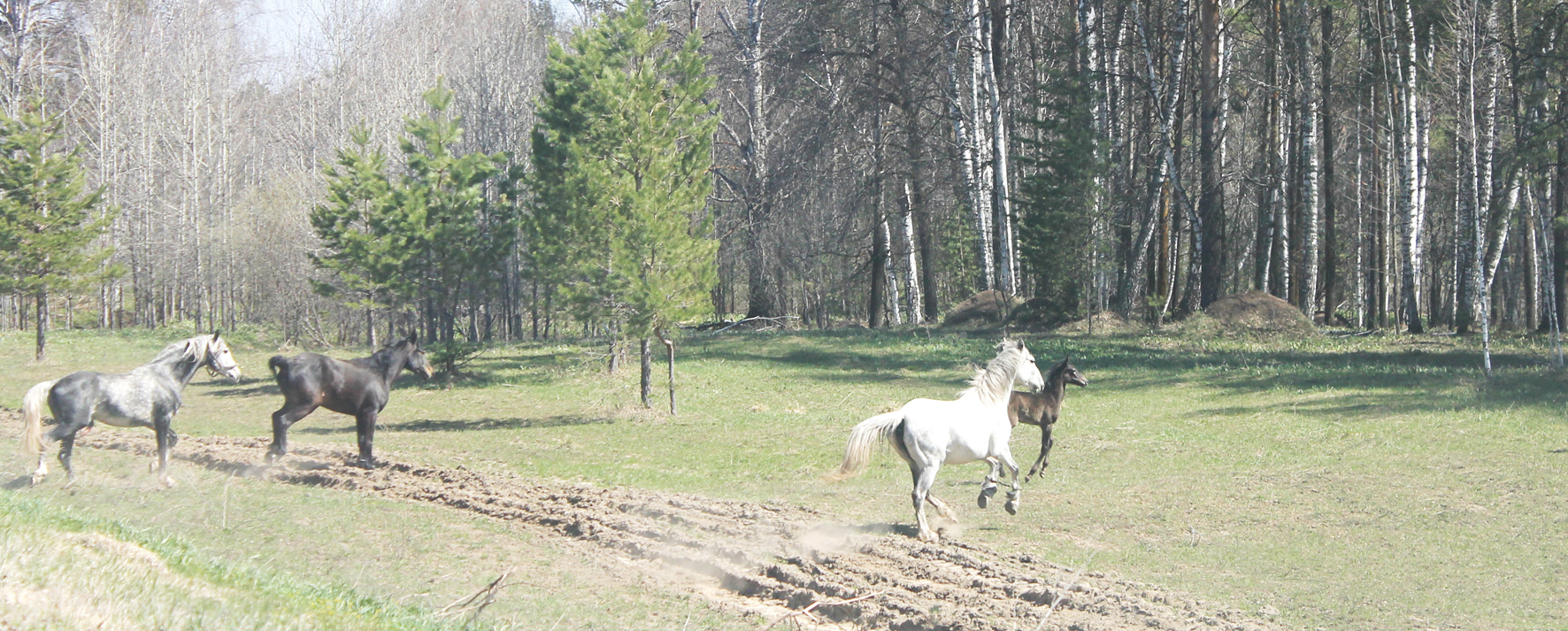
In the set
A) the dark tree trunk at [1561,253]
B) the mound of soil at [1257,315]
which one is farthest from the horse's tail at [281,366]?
the dark tree trunk at [1561,253]

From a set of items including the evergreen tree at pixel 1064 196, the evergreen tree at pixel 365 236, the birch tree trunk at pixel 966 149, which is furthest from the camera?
the birch tree trunk at pixel 966 149

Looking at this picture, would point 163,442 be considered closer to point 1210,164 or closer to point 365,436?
point 365,436

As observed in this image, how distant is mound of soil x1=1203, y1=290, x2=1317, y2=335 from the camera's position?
3038 centimetres

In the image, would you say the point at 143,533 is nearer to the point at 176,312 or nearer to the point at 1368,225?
the point at 1368,225

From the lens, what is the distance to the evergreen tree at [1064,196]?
30984 mm

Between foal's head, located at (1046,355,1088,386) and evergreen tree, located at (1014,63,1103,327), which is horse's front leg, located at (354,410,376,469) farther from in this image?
evergreen tree, located at (1014,63,1103,327)

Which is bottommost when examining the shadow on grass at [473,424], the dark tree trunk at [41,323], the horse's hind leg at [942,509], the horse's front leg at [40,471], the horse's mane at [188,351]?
the horse's hind leg at [942,509]

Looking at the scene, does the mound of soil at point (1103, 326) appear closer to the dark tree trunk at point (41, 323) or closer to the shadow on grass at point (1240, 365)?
the shadow on grass at point (1240, 365)

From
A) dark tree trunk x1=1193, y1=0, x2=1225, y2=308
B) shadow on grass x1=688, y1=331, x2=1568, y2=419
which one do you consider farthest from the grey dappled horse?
dark tree trunk x1=1193, y1=0, x2=1225, y2=308

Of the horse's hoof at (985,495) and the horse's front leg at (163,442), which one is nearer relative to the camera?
the horse's hoof at (985,495)

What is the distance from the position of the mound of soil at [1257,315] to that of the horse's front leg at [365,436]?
23158 mm

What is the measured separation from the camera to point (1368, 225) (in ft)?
157

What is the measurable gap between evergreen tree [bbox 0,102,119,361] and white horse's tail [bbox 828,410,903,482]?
91.1 ft

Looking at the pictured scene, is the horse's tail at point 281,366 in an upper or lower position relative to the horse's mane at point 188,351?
lower
